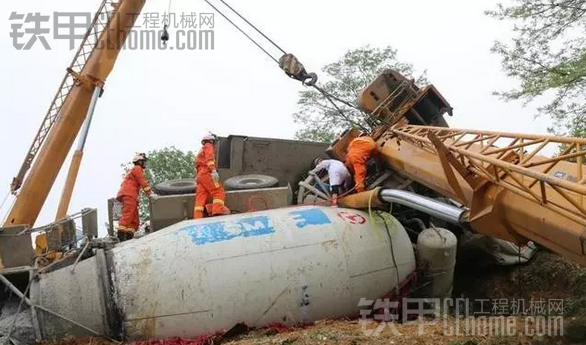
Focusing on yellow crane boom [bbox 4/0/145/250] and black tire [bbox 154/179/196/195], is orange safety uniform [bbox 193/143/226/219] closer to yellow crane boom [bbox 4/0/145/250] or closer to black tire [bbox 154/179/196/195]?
black tire [bbox 154/179/196/195]

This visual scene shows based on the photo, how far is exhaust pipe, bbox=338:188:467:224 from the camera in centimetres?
664

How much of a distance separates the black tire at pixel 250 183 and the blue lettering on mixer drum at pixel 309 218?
1.56 metres

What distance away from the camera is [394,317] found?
7.89 m

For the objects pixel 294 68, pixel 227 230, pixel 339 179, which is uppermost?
pixel 294 68

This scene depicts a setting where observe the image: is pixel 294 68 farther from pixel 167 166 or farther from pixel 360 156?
pixel 167 166

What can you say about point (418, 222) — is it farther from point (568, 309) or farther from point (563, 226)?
point (563, 226)

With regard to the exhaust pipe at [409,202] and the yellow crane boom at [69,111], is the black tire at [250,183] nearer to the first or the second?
the exhaust pipe at [409,202]

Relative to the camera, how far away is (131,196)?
9.92m

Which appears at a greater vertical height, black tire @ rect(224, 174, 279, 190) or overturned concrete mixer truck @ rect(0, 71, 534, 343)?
black tire @ rect(224, 174, 279, 190)

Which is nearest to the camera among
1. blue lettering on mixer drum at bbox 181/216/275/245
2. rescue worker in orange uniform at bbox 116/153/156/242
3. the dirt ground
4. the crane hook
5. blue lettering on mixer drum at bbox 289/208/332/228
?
the dirt ground

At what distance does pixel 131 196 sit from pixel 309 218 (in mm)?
3602

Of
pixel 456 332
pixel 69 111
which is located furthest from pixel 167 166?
pixel 456 332

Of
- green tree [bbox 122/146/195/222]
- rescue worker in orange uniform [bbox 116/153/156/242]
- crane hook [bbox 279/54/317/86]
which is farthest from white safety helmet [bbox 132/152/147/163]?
green tree [bbox 122/146/195/222]

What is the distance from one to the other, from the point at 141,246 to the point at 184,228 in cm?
55
